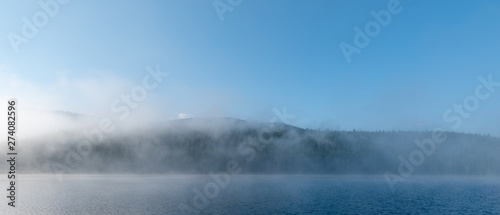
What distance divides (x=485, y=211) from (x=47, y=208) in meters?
121

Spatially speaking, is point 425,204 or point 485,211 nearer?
point 485,211

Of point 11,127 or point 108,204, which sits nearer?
point 11,127

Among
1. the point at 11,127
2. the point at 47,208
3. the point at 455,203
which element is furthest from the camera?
the point at 455,203

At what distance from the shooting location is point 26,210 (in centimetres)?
8612

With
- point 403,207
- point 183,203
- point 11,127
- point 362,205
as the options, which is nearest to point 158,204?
point 183,203

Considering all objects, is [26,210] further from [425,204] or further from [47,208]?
[425,204]

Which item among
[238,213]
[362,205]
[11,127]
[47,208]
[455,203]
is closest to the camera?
[11,127]

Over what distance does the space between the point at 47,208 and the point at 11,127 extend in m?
36.1

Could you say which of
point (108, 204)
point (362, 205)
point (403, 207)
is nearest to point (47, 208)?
point (108, 204)

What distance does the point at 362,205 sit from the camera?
10325 centimetres

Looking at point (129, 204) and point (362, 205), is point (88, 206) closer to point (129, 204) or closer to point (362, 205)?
point (129, 204)

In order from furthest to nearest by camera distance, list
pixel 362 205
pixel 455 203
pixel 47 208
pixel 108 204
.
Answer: pixel 455 203, pixel 362 205, pixel 108 204, pixel 47 208

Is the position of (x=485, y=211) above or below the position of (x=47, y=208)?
below

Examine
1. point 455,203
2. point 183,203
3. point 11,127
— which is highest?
point 11,127
